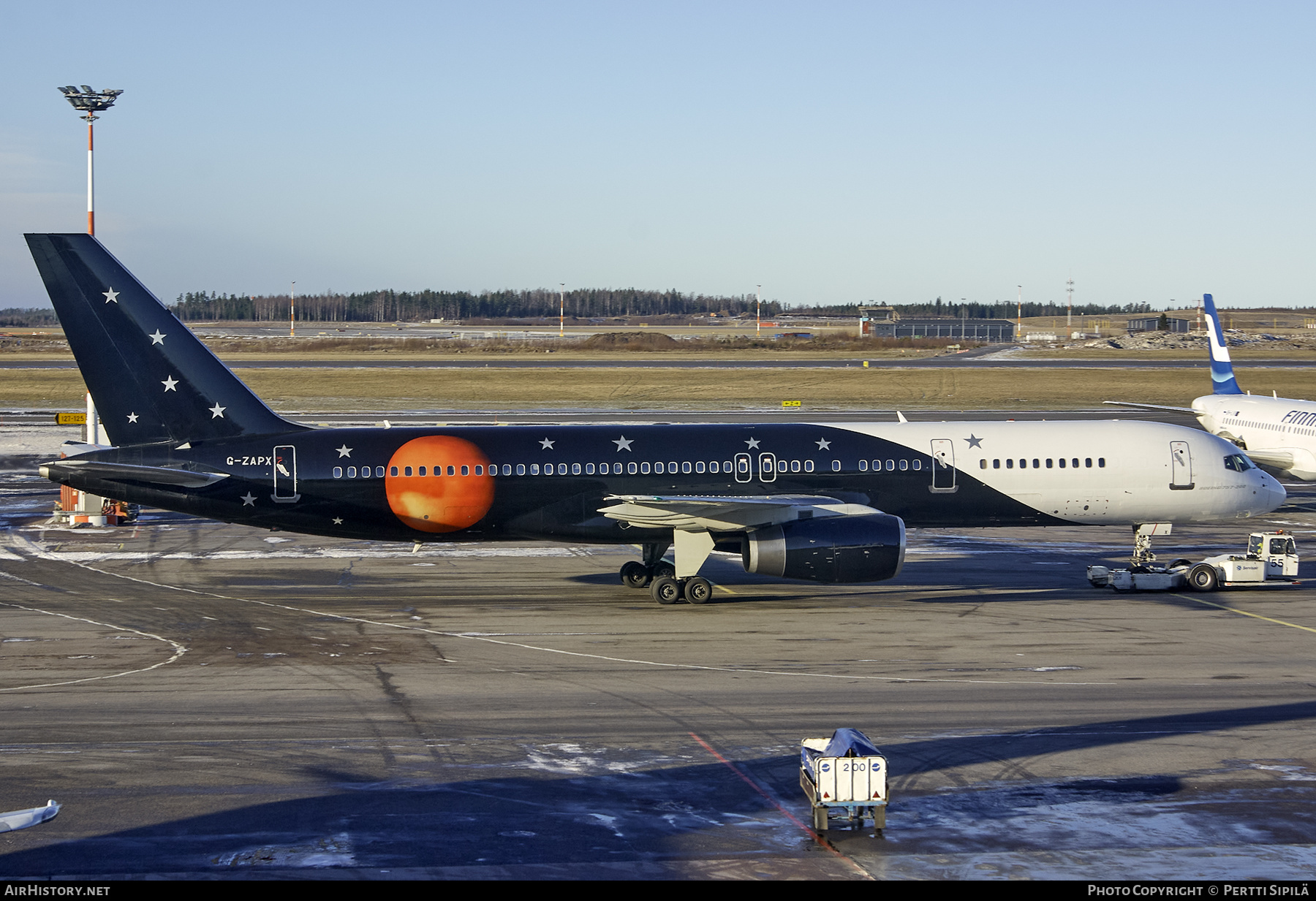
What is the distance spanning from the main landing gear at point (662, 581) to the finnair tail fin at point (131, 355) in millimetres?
10666

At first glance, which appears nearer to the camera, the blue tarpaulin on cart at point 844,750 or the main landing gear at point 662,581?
the blue tarpaulin on cart at point 844,750

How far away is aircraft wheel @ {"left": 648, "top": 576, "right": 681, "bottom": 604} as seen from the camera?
1179 inches

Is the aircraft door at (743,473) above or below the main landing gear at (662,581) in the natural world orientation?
above

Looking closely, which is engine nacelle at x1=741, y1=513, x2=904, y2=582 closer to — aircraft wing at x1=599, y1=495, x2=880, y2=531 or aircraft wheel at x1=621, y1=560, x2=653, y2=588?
aircraft wing at x1=599, y1=495, x2=880, y2=531

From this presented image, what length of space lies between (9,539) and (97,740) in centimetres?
2433

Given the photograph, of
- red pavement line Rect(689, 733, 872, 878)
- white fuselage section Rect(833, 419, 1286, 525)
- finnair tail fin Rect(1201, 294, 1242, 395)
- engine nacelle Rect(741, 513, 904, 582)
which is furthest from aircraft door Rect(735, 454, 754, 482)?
finnair tail fin Rect(1201, 294, 1242, 395)

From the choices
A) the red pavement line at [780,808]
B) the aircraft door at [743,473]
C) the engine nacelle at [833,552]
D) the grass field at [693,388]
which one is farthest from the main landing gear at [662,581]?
the grass field at [693,388]

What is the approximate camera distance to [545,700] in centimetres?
2120

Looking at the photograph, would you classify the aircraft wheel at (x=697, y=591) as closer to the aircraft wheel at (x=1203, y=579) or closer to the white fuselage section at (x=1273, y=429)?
the aircraft wheel at (x=1203, y=579)

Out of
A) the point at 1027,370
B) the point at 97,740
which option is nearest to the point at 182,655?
the point at 97,740

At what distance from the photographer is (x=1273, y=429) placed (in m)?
48.6

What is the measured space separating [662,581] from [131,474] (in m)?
13.3

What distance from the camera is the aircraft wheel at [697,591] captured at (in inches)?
1182

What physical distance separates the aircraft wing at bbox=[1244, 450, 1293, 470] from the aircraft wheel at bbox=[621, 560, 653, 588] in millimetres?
29065
